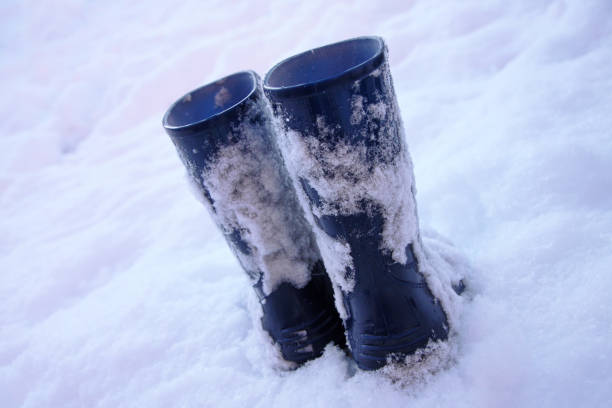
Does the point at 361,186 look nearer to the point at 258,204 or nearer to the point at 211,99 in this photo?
the point at 258,204

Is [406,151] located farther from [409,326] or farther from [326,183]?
[409,326]

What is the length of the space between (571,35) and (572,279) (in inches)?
40.5

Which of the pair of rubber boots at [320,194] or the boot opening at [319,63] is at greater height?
the boot opening at [319,63]

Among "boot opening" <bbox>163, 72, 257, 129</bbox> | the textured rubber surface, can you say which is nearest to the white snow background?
the textured rubber surface

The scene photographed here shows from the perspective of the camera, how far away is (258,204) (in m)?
0.66

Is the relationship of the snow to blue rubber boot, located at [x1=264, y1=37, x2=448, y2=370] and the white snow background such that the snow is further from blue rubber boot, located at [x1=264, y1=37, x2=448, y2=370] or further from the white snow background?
the white snow background

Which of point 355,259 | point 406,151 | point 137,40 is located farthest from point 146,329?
point 137,40

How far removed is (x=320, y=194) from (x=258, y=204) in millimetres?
134

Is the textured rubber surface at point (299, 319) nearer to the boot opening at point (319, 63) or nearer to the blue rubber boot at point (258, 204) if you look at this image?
the blue rubber boot at point (258, 204)

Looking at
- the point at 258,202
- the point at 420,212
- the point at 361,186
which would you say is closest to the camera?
the point at 361,186

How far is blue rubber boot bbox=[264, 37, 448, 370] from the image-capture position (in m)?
0.51

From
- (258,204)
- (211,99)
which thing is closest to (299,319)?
(258,204)

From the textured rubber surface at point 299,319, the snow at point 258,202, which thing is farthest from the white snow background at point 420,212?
the snow at point 258,202

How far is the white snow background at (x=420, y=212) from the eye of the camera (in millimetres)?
642
